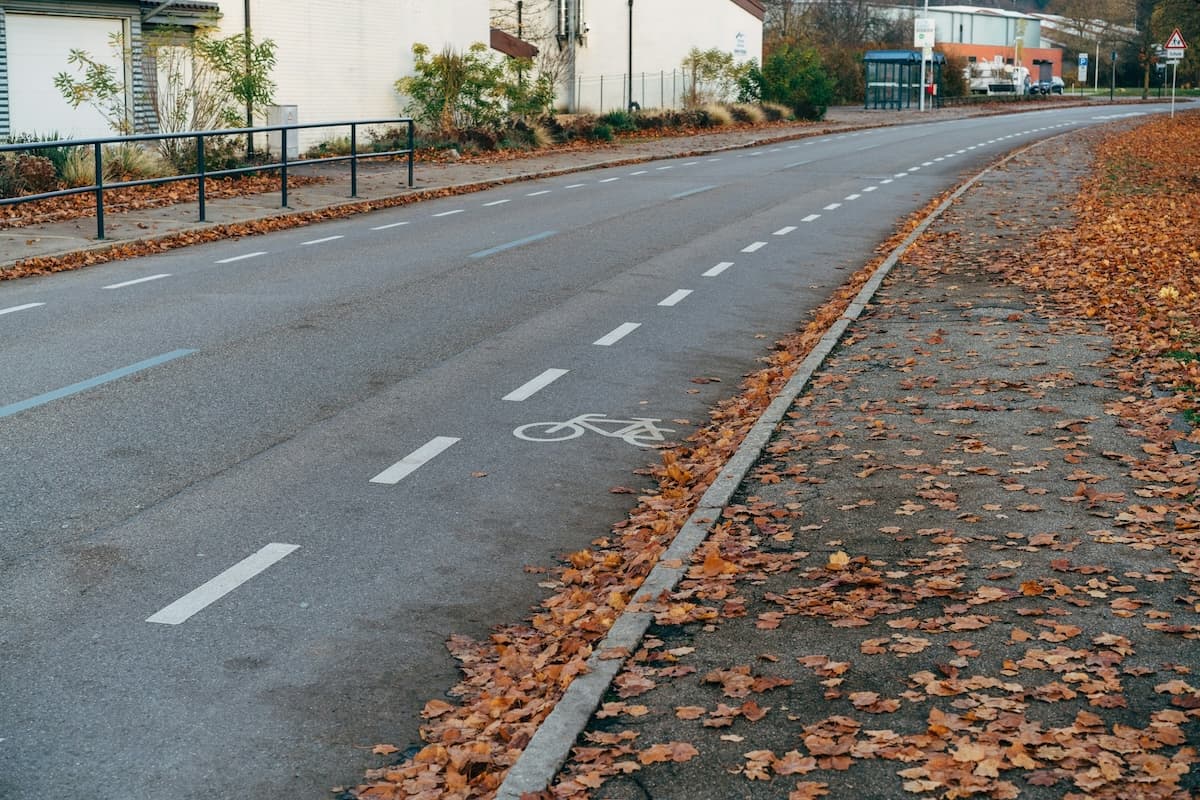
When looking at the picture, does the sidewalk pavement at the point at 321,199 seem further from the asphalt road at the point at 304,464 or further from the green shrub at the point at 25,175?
the asphalt road at the point at 304,464

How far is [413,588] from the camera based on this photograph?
6.37 m

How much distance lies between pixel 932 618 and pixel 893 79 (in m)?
74.4

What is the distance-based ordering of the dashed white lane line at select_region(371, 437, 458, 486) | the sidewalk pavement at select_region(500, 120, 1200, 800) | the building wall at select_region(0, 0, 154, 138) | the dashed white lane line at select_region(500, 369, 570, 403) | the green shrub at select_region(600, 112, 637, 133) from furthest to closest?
the green shrub at select_region(600, 112, 637, 133) < the building wall at select_region(0, 0, 154, 138) < the dashed white lane line at select_region(500, 369, 570, 403) < the dashed white lane line at select_region(371, 437, 458, 486) < the sidewalk pavement at select_region(500, 120, 1200, 800)

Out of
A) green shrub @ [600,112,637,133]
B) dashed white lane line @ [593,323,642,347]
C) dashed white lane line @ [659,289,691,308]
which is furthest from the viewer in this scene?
green shrub @ [600,112,637,133]

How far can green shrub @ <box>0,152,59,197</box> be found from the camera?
19.7 m

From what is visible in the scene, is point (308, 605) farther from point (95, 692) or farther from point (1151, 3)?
point (1151, 3)

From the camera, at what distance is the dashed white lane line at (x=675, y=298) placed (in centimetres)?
1392

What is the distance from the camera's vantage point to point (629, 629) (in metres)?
5.66

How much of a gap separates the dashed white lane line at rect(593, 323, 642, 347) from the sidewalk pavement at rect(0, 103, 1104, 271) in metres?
6.86

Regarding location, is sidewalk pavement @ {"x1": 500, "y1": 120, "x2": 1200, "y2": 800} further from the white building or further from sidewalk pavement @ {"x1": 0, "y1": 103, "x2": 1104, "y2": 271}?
the white building

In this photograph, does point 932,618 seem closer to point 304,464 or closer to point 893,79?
point 304,464

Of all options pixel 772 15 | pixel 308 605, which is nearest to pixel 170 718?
pixel 308 605

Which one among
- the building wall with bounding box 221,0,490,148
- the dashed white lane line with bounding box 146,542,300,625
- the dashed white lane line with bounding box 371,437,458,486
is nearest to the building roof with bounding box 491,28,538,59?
the building wall with bounding box 221,0,490,148

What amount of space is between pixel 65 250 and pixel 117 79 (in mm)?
12514
